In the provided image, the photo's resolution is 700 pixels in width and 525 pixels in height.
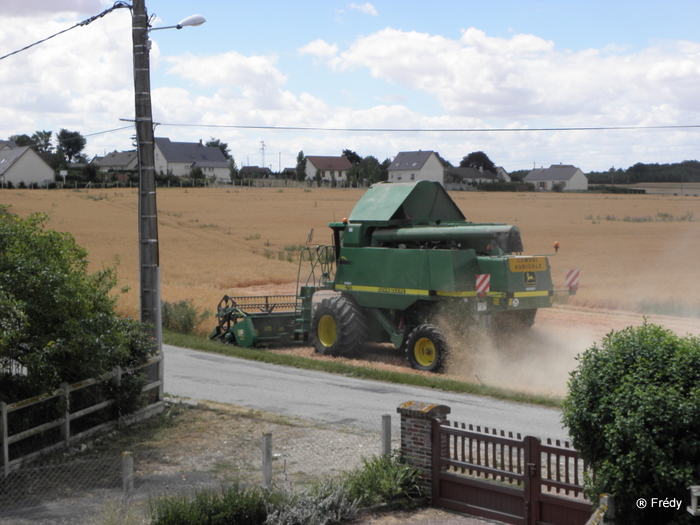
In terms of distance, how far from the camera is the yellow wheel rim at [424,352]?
1698cm

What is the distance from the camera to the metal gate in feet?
24.9

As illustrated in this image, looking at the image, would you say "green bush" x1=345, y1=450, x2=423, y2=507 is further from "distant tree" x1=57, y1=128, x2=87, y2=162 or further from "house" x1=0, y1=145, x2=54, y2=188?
"distant tree" x1=57, y1=128, x2=87, y2=162

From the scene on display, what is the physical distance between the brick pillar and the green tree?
4285 millimetres

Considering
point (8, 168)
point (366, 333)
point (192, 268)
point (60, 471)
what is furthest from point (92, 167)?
point (60, 471)

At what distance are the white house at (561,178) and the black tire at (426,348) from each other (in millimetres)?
86163

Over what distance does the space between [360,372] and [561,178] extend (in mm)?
95700

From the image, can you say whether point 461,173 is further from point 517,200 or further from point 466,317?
point 466,317

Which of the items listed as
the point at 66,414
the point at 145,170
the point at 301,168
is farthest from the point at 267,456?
the point at 301,168

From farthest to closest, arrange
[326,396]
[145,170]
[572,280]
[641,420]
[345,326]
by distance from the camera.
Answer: [345,326] → [572,280] → [326,396] → [145,170] → [641,420]

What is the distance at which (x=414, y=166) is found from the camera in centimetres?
10062

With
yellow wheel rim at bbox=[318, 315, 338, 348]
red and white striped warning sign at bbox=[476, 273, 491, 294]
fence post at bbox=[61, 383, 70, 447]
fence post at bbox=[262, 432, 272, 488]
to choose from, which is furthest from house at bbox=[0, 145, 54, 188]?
fence post at bbox=[262, 432, 272, 488]

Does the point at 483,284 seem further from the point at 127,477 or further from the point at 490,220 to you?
the point at 490,220

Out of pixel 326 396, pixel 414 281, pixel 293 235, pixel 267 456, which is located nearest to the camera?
pixel 267 456

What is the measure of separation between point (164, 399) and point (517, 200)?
7082cm
